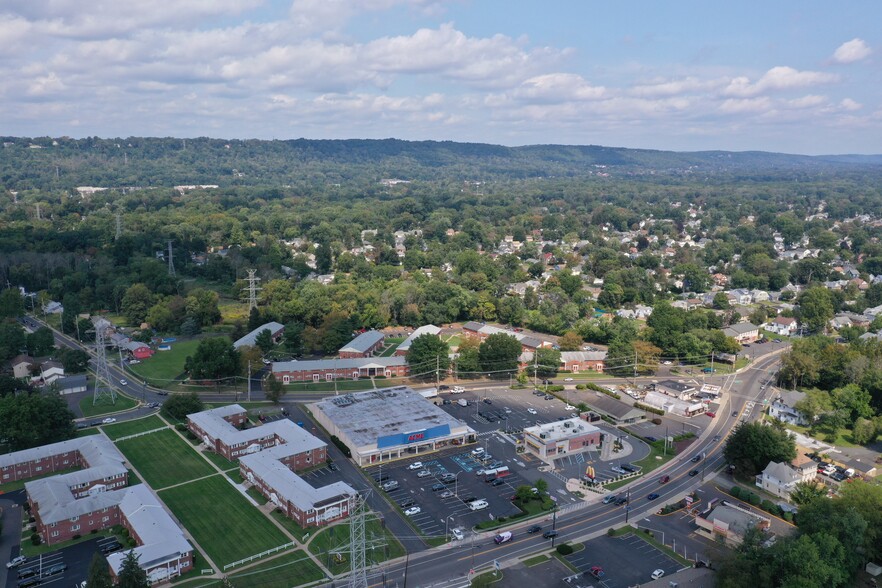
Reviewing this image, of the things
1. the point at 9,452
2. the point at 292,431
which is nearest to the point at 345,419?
the point at 292,431

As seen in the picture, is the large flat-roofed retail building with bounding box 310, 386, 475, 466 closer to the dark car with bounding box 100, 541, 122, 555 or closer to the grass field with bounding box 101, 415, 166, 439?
the grass field with bounding box 101, 415, 166, 439

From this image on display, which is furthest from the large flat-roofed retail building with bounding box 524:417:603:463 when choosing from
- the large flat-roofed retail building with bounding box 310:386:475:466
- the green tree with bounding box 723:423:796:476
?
Result: the green tree with bounding box 723:423:796:476

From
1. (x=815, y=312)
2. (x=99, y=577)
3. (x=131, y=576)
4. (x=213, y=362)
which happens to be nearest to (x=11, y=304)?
(x=213, y=362)

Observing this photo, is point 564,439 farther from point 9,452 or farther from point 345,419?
point 9,452

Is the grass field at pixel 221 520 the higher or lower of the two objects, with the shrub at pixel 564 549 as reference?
lower

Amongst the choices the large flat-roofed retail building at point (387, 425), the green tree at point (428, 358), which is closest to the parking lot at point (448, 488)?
the large flat-roofed retail building at point (387, 425)

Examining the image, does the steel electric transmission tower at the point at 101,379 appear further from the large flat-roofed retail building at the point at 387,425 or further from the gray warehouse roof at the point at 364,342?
the gray warehouse roof at the point at 364,342
